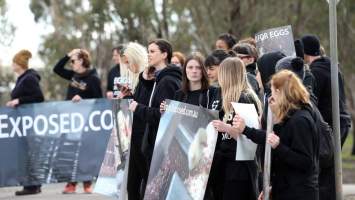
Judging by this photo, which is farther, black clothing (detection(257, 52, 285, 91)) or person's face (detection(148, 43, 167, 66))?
person's face (detection(148, 43, 167, 66))

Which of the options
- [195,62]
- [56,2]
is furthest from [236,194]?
[56,2]

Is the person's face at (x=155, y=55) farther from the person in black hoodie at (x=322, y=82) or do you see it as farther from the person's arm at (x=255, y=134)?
the person's arm at (x=255, y=134)

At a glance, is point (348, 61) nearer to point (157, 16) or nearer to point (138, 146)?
point (157, 16)

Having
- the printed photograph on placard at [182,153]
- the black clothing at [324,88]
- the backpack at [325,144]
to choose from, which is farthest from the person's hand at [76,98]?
the backpack at [325,144]

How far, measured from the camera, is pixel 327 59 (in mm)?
9453

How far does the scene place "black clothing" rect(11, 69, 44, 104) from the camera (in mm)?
13672

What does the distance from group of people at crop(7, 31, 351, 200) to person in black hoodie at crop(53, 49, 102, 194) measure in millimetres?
3151

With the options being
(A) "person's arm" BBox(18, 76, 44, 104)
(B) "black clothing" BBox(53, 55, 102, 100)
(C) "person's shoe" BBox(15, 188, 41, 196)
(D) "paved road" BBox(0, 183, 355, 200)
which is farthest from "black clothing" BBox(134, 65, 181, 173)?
(C) "person's shoe" BBox(15, 188, 41, 196)

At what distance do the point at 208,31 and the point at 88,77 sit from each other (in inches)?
709

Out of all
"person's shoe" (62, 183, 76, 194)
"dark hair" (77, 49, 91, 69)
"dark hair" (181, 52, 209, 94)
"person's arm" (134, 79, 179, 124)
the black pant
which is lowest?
"person's shoe" (62, 183, 76, 194)

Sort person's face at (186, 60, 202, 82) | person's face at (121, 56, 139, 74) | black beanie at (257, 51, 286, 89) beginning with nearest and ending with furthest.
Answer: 1. black beanie at (257, 51, 286, 89)
2. person's face at (186, 60, 202, 82)
3. person's face at (121, 56, 139, 74)

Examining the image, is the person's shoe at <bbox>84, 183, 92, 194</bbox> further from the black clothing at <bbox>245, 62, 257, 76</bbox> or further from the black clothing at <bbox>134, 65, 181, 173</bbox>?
the black clothing at <bbox>245, 62, 257, 76</bbox>

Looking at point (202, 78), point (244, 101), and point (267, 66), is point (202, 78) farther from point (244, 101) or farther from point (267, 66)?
point (244, 101)

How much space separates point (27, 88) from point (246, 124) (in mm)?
6827
